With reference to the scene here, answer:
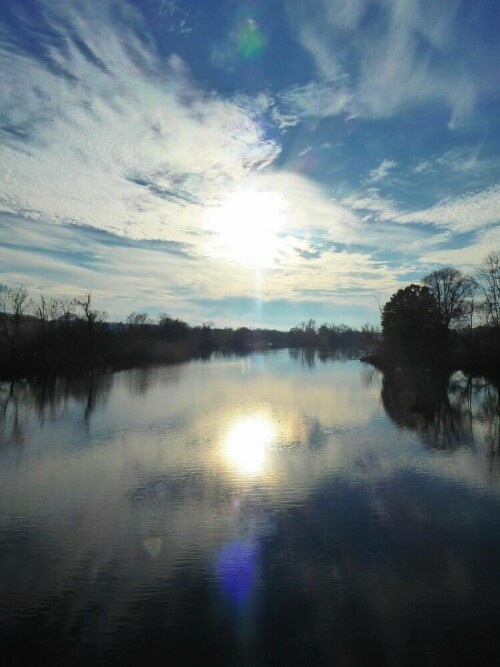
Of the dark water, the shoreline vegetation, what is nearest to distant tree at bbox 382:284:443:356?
the shoreline vegetation

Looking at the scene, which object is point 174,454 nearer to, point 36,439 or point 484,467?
point 36,439

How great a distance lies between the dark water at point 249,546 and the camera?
6.17 meters

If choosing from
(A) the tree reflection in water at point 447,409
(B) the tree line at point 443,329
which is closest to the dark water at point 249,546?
(A) the tree reflection in water at point 447,409

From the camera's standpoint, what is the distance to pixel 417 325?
1932 inches

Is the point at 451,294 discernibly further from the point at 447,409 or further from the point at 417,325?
the point at 447,409

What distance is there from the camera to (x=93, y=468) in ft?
46.3

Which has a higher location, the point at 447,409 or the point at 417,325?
the point at 417,325

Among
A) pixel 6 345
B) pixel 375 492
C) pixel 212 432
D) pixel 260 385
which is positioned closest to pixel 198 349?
pixel 6 345

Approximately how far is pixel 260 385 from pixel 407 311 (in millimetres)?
20144

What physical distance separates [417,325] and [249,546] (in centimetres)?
4363

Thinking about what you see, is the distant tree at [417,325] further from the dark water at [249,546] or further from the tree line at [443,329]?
the dark water at [249,546]

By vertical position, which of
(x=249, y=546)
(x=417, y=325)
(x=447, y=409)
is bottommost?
(x=249, y=546)

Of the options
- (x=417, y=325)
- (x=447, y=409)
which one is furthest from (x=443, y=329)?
(x=447, y=409)

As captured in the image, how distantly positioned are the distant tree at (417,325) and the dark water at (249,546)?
1193 inches
